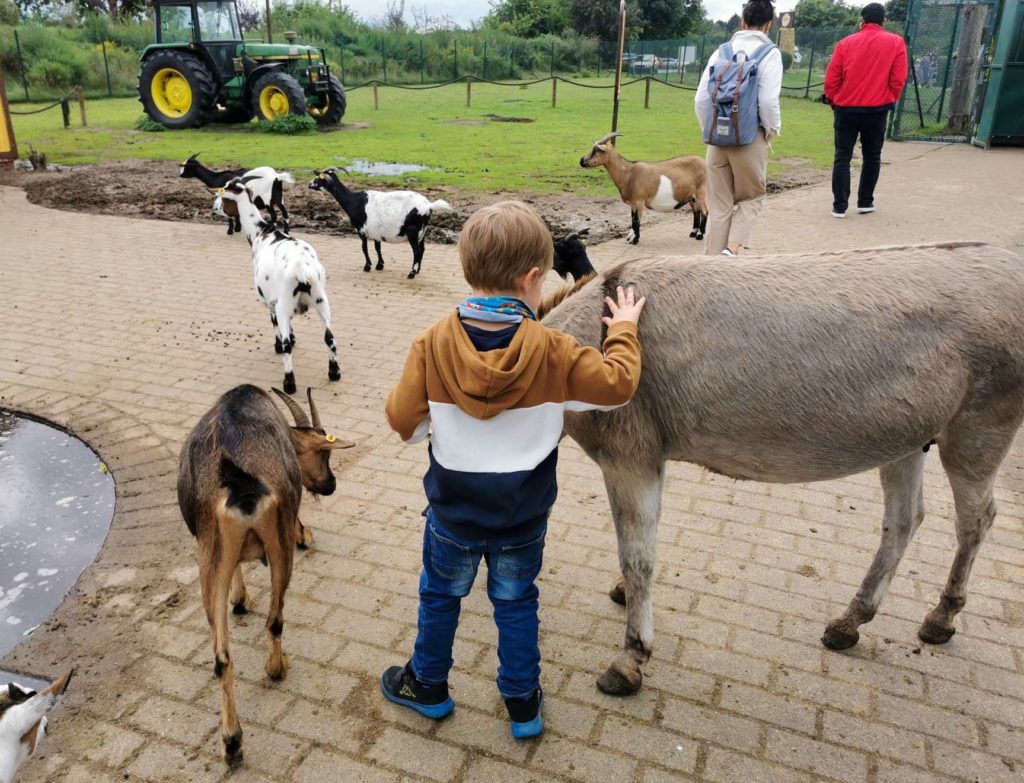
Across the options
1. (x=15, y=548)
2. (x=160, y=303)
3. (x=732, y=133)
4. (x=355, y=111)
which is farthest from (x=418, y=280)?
(x=355, y=111)

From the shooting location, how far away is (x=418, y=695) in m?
3.10

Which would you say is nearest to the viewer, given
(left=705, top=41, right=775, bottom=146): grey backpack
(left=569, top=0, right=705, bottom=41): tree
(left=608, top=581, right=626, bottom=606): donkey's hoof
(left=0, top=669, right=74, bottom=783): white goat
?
(left=0, top=669, right=74, bottom=783): white goat

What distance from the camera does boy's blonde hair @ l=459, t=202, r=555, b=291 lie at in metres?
2.57

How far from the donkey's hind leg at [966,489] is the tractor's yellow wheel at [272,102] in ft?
68.7

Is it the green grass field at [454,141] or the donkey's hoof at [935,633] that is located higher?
the green grass field at [454,141]

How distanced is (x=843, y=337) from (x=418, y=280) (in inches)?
265

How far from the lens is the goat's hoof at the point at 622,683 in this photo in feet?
10.5

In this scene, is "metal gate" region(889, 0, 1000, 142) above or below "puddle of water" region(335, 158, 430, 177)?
above

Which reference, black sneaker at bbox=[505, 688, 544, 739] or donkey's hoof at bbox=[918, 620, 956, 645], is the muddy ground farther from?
black sneaker at bbox=[505, 688, 544, 739]

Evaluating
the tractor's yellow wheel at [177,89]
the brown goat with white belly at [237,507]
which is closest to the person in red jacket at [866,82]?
the brown goat with white belly at [237,507]

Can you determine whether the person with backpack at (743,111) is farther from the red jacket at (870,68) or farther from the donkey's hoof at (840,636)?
the donkey's hoof at (840,636)

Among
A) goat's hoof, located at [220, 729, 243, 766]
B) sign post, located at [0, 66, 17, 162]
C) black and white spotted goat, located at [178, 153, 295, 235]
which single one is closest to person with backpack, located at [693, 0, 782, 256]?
black and white spotted goat, located at [178, 153, 295, 235]

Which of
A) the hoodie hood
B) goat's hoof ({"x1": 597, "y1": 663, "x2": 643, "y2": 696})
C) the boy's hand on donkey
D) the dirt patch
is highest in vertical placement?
the boy's hand on donkey

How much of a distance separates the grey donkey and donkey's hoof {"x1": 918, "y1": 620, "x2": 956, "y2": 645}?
56 centimetres
